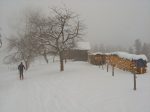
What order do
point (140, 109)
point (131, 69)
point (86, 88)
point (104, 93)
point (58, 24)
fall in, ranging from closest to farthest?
point (140, 109), point (104, 93), point (86, 88), point (131, 69), point (58, 24)

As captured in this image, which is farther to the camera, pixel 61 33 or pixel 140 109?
pixel 61 33

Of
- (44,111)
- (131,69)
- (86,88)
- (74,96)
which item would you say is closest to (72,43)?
(131,69)

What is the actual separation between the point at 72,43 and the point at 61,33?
5.77 feet

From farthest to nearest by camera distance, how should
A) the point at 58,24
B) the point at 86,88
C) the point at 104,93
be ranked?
the point at 58,24 → the point at 86,88 → the point at 104,93

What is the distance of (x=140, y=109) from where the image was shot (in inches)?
366

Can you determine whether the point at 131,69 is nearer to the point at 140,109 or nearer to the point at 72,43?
the point at 72,43

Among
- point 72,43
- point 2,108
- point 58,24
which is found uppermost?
point 58,24

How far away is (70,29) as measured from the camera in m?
28.8

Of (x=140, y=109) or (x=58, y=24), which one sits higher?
(x=58, y=24)

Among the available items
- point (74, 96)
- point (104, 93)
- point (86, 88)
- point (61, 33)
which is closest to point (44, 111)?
point (74, 96)

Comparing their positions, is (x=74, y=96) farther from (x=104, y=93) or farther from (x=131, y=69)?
(x=131, y=69)

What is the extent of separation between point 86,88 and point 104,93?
7.18ft

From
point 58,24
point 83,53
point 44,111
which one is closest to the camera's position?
point 44,111

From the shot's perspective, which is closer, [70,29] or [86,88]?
[86,88]
